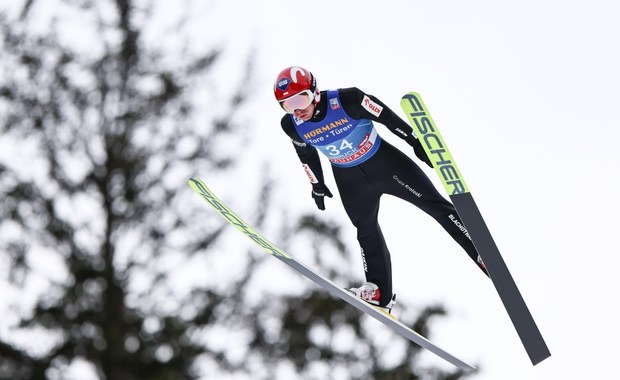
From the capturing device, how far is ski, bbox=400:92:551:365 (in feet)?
21.1

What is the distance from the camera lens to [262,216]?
14922 mm

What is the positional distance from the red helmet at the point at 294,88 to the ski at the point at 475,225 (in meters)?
0.61

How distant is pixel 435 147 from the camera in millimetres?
6477

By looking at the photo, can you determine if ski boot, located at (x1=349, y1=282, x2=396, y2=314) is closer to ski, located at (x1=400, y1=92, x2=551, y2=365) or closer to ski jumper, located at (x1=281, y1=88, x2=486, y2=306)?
ski jumper, located at (x1=281, y1=88, x2=486, y2=306)

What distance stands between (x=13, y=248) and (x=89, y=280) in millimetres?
1293

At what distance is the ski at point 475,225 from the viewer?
6.43 metres

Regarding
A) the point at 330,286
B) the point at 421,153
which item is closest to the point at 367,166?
the point at 421,153

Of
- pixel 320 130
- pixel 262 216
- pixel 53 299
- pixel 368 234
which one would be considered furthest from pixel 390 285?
pixel 53 299

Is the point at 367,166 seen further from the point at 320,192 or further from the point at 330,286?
the point at 330,286

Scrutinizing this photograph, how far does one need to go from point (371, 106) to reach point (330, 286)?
4.99 feet

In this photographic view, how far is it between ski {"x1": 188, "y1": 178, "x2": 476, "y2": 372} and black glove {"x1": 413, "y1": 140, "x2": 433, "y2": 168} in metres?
1.20

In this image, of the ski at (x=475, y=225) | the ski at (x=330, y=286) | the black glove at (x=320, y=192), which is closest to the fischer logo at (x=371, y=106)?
the ski at (x=475, y=225)

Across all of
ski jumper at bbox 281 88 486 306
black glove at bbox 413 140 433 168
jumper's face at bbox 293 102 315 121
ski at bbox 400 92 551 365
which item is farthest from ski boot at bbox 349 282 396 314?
jumper's face at bbox 293 102 315 121

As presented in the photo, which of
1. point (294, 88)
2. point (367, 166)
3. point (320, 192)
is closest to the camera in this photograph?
point (294, 88)
